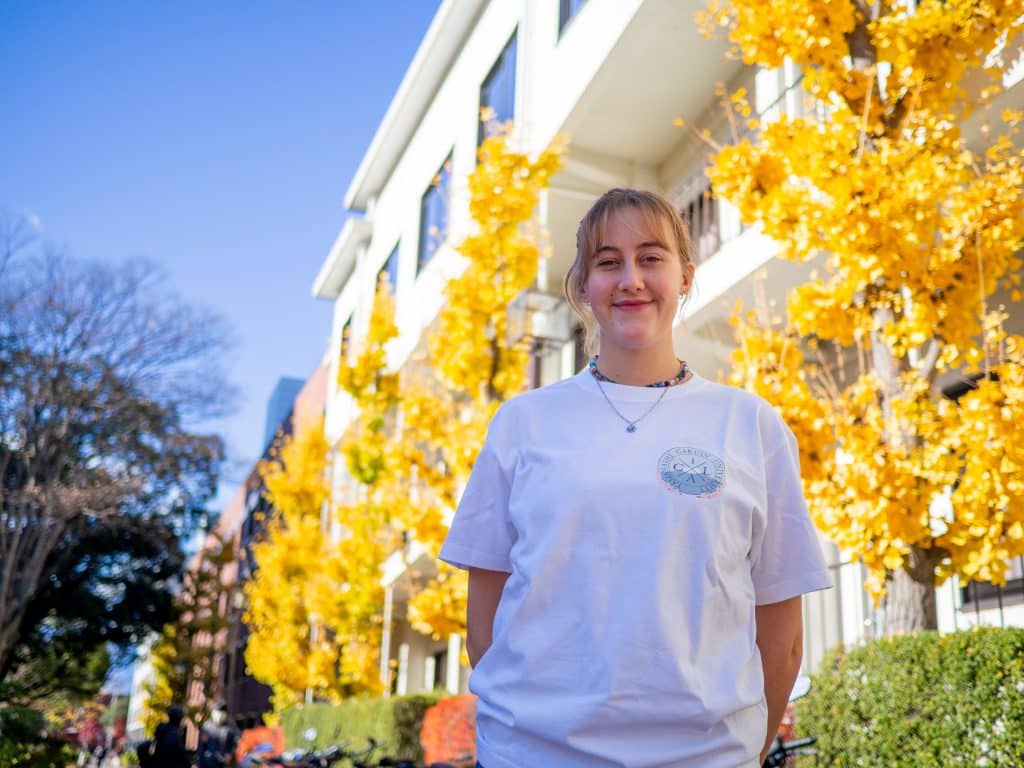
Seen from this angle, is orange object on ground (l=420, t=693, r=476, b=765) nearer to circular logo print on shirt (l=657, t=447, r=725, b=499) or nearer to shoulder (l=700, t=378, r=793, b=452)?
shoulder (l=700, t=378, r=793, b=452)

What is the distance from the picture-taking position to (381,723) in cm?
1416

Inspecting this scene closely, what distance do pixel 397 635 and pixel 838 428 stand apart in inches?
694

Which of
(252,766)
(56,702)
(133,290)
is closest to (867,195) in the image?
(252,766)

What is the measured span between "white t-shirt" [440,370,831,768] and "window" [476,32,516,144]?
47.2ft

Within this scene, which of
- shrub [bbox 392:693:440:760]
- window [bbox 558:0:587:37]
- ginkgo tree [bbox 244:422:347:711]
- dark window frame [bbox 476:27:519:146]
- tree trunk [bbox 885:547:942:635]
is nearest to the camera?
tree trunk [bbox 885:547:942:635]

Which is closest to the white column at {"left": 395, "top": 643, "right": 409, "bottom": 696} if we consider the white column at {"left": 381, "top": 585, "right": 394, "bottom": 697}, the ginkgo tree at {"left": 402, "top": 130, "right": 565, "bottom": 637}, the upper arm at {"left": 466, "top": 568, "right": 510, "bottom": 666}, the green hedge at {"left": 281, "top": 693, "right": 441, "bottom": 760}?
the white column at {"left": 381, "top": 585, "right": 394, "bottom": 697}

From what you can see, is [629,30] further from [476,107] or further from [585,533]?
[585,533]

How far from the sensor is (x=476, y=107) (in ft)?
59.4

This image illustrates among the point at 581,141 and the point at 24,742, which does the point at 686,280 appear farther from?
the point at 24,742

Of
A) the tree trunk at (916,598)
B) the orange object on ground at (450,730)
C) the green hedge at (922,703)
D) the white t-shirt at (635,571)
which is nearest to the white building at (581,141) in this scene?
the tree trunk at (916,598)

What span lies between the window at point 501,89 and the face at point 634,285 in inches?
558

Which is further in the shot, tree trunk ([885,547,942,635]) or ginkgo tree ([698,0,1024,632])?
tree trunk ([885,547,942,635])

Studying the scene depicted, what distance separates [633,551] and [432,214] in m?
19.2

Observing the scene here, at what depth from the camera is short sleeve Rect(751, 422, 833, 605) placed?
190 centimetres
